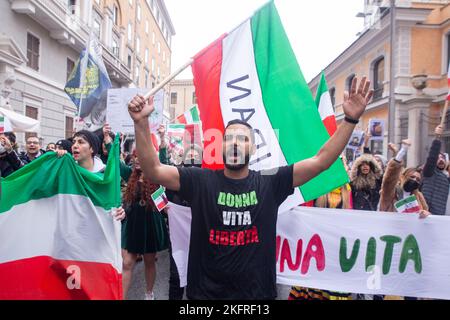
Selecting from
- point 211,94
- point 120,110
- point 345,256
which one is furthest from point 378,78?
point 211,94

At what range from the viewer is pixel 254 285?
2162 millimetres

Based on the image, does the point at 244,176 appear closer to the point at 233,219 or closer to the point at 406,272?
the point at 233,219

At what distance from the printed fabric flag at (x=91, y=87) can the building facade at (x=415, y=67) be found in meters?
14.0

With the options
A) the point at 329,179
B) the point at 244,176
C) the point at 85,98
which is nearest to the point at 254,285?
the point at 244,176

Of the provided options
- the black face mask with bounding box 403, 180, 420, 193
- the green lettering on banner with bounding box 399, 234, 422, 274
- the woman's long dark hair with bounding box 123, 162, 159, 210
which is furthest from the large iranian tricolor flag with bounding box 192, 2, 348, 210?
the woman's long dark hair with bounding box 123, 162, 159, 210

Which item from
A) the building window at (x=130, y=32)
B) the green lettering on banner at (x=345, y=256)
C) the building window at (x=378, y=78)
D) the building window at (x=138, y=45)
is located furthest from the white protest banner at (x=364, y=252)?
the building window at (x=138, y=45)

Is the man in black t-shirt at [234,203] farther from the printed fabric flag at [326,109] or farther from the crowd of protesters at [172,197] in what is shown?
the printed fabric flag at [326,109]

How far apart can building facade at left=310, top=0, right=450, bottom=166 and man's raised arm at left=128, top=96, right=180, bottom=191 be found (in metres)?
16.6

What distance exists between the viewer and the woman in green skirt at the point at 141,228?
4.46m

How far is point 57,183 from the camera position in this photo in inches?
117

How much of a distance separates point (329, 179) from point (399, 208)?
0.84 meters

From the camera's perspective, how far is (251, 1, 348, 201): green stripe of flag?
3020 mm

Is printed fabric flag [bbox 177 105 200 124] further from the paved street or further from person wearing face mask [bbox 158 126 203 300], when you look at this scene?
the paved street

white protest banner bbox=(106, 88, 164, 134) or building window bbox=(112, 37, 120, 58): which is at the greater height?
building window bbox=(112, 37, 120, 58)
